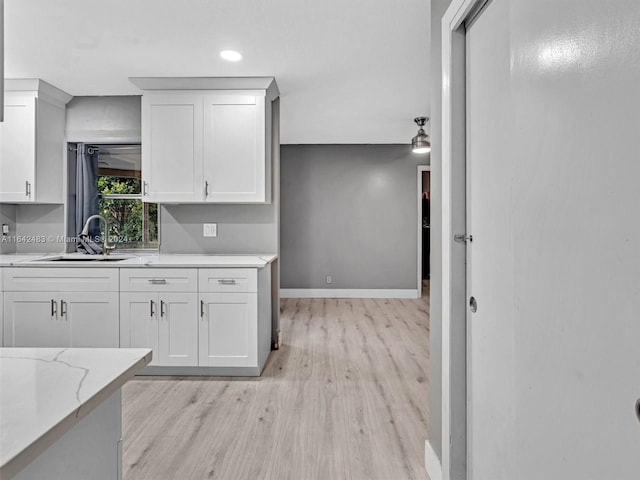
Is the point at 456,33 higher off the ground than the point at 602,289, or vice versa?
the point at 456,33

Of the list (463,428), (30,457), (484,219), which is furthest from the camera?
(463,428)

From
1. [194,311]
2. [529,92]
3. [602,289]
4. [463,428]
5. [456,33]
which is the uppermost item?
[456,33]

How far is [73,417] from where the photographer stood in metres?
0.62

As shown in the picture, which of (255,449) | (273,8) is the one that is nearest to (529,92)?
(273,8)

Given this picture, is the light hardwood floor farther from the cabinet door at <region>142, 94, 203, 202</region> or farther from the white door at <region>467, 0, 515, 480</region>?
the cabinet door at <region>142, 94, 203, 202</region>

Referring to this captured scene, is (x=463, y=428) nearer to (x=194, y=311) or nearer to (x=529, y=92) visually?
(x=529, y=92)

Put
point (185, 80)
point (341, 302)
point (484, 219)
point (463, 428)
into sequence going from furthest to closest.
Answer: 1. point (341, 302)
2. point (185, 80)
3. point (463, 428)
4. point (484, 219)

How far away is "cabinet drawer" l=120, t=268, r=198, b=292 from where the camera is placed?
2.94m

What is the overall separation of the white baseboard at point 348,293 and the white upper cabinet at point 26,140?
358 centimetres

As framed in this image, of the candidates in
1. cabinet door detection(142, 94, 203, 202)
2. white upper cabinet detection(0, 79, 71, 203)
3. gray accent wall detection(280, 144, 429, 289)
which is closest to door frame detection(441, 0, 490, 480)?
cabinet door detection(142, 94, 203, 202)

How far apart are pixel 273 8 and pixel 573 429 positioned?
2392 millimetres

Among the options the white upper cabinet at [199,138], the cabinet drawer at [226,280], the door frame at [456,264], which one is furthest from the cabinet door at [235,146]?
the door frame at [456,264]

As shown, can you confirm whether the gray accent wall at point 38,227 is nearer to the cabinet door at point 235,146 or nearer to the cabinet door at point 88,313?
the cabinet door at point 88,313

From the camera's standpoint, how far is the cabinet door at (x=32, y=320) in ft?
9.71
